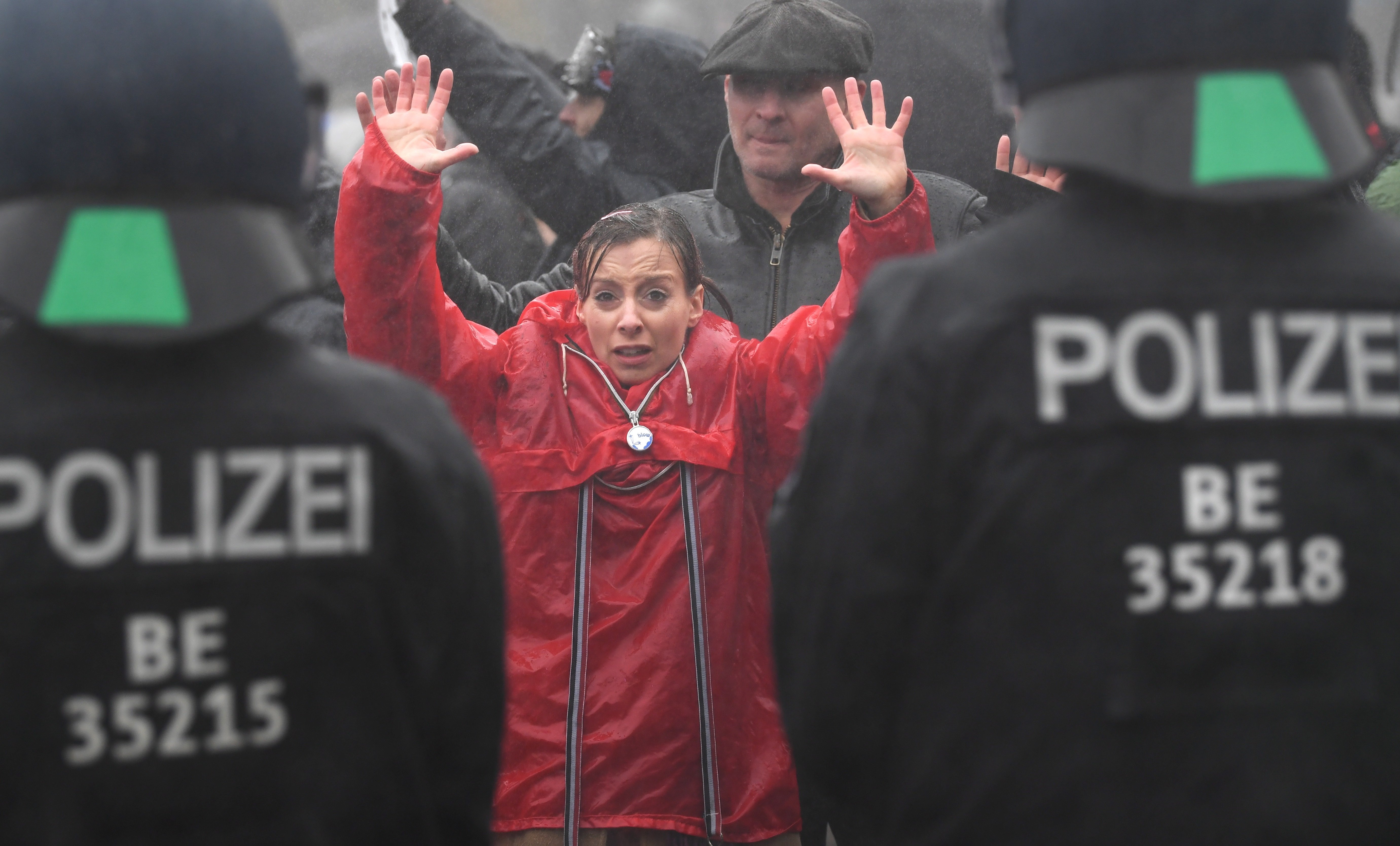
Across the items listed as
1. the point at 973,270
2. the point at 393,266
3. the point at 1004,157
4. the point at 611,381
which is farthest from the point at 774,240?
the point at 973,270

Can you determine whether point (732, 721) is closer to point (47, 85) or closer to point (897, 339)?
point (897, 339)

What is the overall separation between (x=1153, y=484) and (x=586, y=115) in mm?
3433

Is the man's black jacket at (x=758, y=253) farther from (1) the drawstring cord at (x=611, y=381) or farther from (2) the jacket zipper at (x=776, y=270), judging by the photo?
(1) the drawstring cord at (x=611, y=381)

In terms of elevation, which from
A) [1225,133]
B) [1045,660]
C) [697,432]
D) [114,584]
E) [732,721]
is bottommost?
[732,721]

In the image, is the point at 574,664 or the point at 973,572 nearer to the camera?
the point at 973,572

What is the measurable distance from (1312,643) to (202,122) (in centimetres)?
127

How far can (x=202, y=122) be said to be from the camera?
139 centimetres

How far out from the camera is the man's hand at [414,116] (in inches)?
103

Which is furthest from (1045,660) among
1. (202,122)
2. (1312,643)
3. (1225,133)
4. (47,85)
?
(47,85)

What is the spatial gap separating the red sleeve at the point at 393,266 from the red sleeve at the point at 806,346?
648 millimetres

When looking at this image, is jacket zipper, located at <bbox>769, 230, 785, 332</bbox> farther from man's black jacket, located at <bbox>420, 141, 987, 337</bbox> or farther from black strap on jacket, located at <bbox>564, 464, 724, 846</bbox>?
black strap on jacket, located at <bbox>564, 464, 724, 846</bbox>

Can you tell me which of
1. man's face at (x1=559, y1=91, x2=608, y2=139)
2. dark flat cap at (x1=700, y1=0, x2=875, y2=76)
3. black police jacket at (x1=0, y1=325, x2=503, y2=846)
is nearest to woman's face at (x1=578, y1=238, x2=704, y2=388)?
dark flat cap at (x1=700, y1=0, x2=875, y2=76)

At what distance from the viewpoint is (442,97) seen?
9.05 feet

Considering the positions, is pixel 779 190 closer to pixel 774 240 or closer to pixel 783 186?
pixel 783 186
